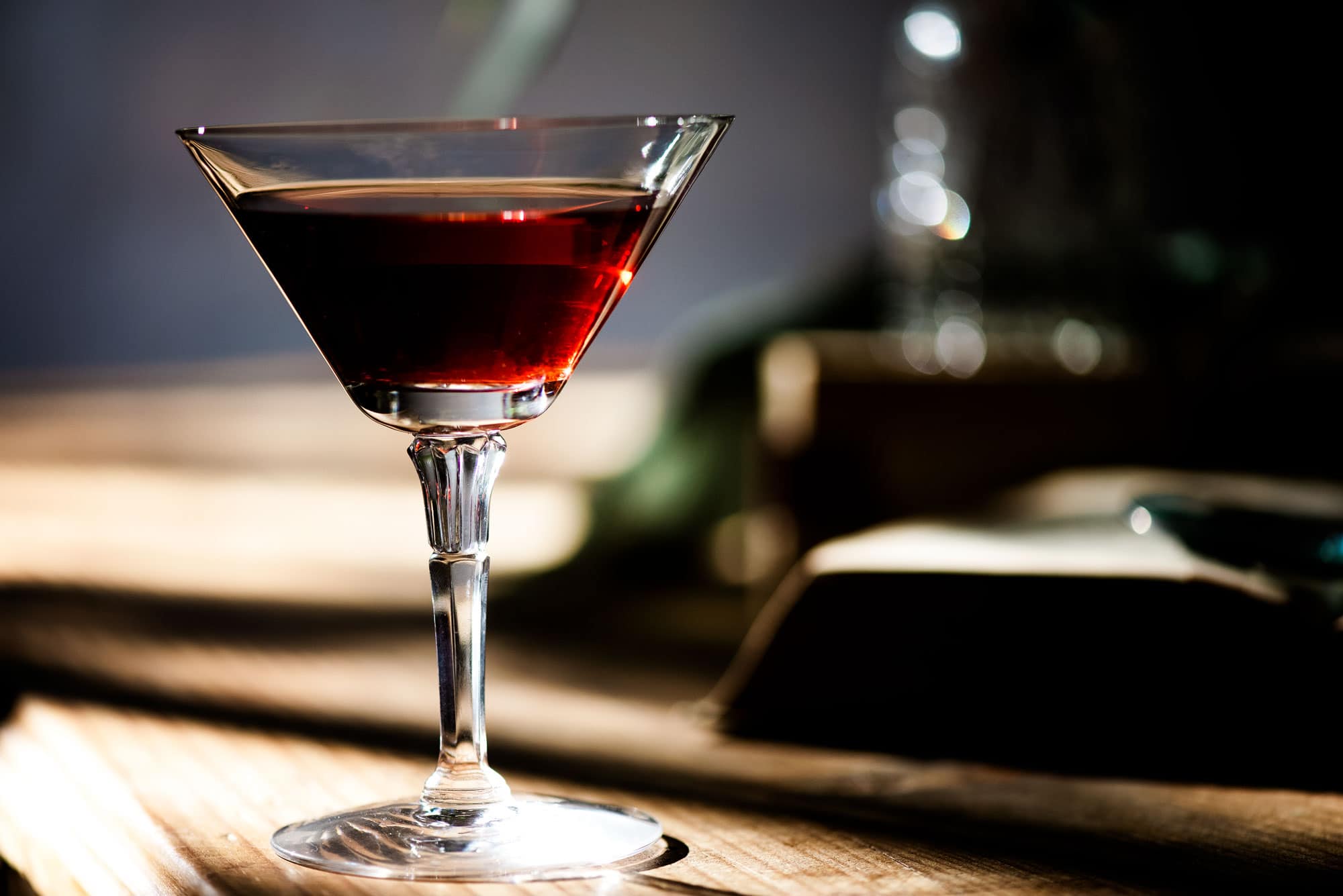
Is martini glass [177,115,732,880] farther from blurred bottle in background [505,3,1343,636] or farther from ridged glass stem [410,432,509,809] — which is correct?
blurred bottle in background [505,3,1343,636]

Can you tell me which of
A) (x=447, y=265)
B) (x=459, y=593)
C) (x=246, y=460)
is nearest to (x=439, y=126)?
(x=447, y=265)

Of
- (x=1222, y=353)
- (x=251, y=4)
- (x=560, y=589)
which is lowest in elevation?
(x=560, y=589)

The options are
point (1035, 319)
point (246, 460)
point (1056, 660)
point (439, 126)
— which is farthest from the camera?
point (246, 460)

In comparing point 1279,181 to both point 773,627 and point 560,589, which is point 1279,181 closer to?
point 560,589

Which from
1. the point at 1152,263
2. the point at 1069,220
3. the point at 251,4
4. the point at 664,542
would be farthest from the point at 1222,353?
the point at 251,4

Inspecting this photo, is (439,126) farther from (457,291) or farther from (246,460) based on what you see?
(246,460)
